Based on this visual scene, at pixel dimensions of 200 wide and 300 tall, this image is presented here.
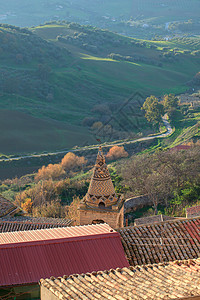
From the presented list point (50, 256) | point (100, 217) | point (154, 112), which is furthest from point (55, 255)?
point (154, 112)

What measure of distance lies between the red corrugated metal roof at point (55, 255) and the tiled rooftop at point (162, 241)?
47cm

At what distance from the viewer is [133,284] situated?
8.76 meters

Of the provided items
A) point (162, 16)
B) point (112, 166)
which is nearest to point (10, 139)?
point (112, 166)

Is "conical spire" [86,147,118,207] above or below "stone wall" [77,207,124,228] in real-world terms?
above

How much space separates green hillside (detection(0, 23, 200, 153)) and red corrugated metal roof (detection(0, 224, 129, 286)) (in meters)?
47.4

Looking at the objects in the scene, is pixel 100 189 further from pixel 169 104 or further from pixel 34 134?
pixel 169 104

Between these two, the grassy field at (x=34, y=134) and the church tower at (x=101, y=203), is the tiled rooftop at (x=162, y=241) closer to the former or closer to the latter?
the church tower at (x=101, y=203)

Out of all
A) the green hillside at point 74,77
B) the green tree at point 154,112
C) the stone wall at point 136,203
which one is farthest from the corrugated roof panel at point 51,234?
the green tree at point 154,112

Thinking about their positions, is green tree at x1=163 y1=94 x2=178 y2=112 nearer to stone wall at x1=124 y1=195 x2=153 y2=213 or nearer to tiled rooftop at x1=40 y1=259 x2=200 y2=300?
stone wall at x1=124 y1=195 x2=153 y2=213

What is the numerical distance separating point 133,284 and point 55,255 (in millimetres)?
3147

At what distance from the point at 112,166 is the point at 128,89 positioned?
43.0 m

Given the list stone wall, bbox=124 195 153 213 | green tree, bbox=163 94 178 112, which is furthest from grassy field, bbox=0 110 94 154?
stone wall, bbox=124 195 153 213

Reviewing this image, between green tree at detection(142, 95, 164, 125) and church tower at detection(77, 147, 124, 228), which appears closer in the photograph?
church tower at detection(77, 147, 124, 228)

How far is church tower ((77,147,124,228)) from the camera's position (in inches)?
629
